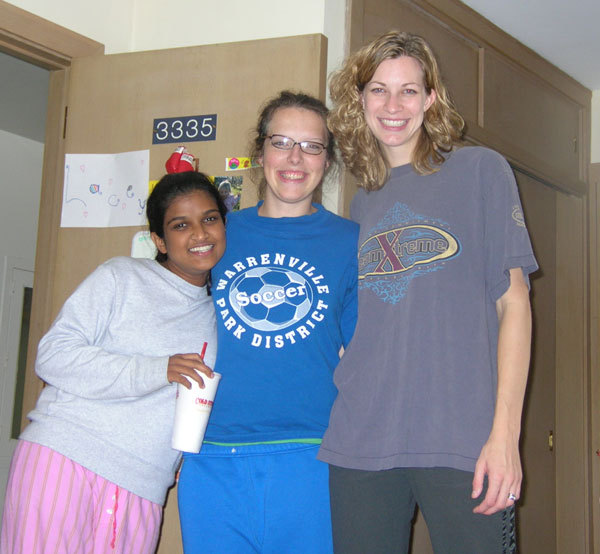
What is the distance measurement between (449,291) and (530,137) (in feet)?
7.58

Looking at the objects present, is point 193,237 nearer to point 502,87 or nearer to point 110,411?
point 110,411

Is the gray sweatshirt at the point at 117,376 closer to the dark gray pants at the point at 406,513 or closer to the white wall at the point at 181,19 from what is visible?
the dark gray pants at the point at 406,513

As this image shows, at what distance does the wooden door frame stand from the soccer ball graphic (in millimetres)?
1109

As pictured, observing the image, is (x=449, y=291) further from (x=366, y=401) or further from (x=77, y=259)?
(x=77, y=259)

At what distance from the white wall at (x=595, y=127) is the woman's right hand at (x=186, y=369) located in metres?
3.08

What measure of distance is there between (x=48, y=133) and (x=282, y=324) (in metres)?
1.48

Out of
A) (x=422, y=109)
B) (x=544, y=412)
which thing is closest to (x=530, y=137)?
(x=544, y=412)

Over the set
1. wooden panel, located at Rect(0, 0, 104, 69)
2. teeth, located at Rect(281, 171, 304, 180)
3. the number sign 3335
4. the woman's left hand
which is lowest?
the woman's left hand

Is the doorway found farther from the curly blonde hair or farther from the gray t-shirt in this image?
the gray t-shirt

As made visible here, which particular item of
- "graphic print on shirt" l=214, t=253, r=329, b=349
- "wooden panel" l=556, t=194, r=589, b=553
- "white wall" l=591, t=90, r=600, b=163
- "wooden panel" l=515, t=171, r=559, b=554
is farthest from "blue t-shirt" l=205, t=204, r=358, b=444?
"white wall" l=591, t=90, r=600, b=163

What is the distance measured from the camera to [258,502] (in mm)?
1521

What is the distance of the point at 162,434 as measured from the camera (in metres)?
1.62

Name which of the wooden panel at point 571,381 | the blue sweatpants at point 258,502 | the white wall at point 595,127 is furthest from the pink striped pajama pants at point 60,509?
the white wall at point 595,127

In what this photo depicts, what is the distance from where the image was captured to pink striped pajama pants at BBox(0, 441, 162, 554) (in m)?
1.52
